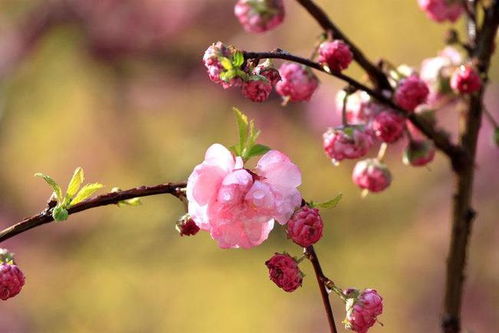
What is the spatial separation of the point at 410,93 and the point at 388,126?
0.23 feet

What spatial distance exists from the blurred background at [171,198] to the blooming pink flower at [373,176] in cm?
169

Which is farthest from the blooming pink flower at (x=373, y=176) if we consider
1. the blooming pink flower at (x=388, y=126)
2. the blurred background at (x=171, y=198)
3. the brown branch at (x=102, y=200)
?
the blurred background at (x=171, y=198)

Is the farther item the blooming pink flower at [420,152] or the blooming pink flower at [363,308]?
the blooming pink flower at [420,152]

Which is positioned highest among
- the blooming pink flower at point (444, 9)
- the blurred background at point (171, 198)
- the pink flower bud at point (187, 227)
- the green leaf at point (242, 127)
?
the blurred background at point (171, 198)

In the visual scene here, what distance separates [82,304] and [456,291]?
3163mm

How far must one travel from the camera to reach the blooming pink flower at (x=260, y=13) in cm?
181

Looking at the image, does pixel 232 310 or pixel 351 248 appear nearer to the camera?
pixel 351 248

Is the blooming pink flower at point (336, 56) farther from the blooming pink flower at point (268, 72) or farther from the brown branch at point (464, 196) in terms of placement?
the brown branch at point (464, 196)

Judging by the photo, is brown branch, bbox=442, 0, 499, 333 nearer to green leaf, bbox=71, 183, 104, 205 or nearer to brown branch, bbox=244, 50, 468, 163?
brown branch, bbox=244, 50, 468, 163

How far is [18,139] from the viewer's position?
20.2 ft

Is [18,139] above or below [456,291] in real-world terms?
above

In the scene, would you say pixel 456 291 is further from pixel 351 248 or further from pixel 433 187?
pixel 351 248

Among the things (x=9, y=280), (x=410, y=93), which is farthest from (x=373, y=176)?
(x=9, y=280)

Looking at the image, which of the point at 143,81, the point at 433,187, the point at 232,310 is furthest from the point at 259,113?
the point at 232,310
